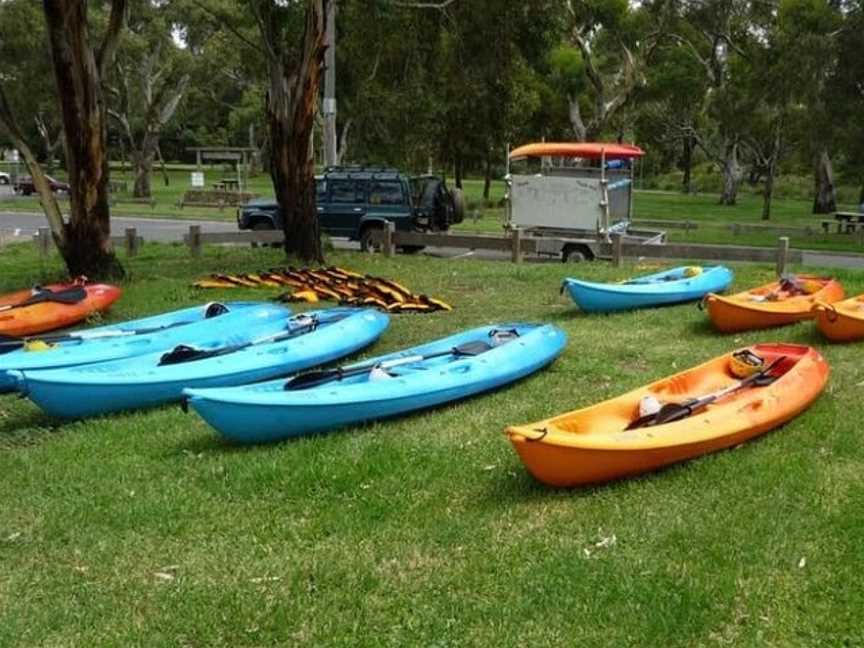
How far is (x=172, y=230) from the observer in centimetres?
2770

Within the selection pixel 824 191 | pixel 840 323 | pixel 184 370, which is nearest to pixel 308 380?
pixel 184 370

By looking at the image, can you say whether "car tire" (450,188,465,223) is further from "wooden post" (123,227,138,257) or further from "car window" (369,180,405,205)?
"wooden post" (123,227,138,257)

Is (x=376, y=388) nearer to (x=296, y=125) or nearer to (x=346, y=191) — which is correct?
(x=296, y=125)

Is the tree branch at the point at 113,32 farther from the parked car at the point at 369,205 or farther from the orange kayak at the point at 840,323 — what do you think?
the orange kayak at the point at 840,323

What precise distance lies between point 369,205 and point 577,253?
5038mm

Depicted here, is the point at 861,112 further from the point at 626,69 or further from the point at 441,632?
the point at 441,632

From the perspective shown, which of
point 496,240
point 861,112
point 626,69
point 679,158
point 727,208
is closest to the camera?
point 496,240

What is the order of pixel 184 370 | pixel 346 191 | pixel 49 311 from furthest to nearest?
1. pixel 346 191
2. pixel 49 311
3. pixel 184 370

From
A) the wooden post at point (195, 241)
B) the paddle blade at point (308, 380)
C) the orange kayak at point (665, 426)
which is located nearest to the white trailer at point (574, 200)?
the wooden post at point (195, 241)

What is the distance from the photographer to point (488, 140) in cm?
3334

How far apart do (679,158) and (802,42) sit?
1654 inches

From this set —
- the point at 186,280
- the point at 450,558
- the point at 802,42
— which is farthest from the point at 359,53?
the point at 450,558

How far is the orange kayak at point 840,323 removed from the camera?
8742 millimetres

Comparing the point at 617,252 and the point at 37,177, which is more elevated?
the point at 37,177
